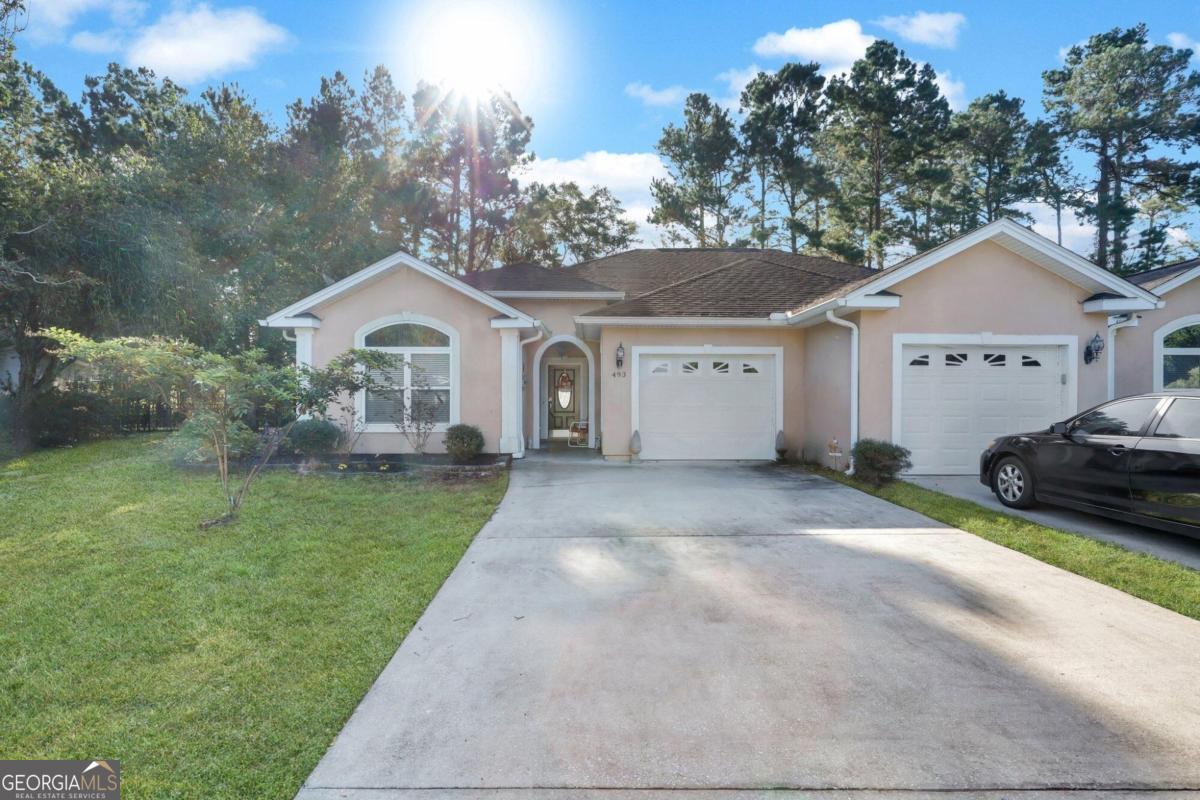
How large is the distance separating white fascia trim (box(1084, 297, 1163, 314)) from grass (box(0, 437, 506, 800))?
9.91m

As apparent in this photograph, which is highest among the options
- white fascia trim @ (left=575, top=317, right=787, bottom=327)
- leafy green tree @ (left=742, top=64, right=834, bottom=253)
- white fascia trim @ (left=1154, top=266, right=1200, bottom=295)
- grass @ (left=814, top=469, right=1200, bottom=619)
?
leafy green tree @ (left=742, top=64, right=834, bottom=253)

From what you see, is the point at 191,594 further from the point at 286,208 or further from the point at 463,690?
the point at 286,208

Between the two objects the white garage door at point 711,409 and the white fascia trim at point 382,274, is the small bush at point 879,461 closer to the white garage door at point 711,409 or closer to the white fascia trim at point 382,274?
the white garage door at point 711,409

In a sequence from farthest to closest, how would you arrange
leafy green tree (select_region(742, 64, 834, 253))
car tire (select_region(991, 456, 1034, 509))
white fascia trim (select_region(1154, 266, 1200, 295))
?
leafy green tree (select_region(742, 64, 834, 253))
white fascia trim (select_region(1154, 266, 1200, 295))
car tire (select_region(991, 456, 1034, 509))

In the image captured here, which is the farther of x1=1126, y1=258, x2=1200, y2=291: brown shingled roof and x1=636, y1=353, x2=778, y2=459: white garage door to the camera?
x1=636, y1=353, x2=778, y2=459: white garage door

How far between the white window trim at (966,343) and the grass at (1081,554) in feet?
6.98

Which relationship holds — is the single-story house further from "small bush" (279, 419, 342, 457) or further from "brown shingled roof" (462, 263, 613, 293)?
"small bush" (279, 419, 342, 457)

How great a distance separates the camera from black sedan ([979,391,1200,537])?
5164 millimetres

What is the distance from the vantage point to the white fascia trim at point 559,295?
1262 cm

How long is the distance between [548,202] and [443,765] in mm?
26009

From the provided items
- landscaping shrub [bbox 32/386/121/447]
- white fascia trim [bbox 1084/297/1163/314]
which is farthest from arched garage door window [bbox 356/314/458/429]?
white fascia trim [bbox 1084/297/1163/314]

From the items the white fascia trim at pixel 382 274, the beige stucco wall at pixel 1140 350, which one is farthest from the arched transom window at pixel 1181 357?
the white fascia trim at pixel 382 274

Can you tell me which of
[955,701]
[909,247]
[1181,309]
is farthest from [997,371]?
[909,247]

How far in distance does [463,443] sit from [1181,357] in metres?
13.2
